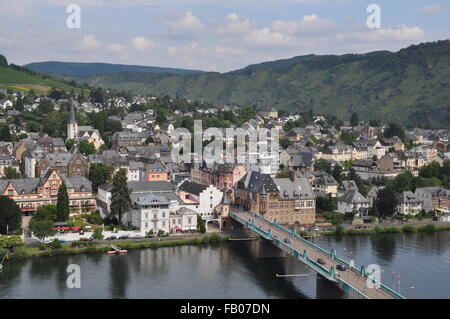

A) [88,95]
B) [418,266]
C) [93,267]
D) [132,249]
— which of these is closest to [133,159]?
[132,249]

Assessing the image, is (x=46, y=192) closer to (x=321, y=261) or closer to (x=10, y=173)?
(x=10, y=173)

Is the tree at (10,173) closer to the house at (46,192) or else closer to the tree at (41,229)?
the house at (46,192)

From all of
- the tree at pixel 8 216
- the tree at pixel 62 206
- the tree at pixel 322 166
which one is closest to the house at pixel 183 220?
the tree at pixel 62 206

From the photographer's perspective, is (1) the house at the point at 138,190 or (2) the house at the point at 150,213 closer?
(2) the house at the point at 150,213

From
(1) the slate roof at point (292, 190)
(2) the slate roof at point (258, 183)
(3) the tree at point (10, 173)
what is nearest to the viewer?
(2) the slate roof at point (258, 183)

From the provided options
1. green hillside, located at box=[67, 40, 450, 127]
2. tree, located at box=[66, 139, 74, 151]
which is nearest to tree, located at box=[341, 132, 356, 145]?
tree, located at box=[66, 139, 74, 151]
